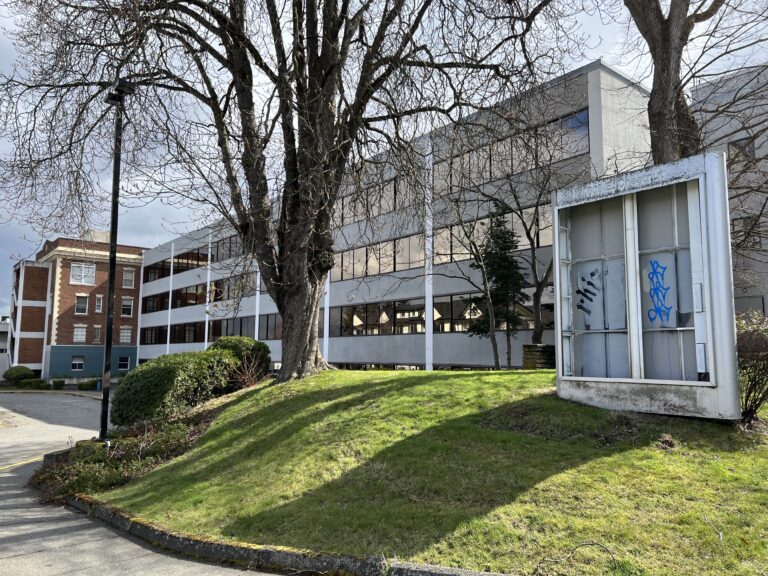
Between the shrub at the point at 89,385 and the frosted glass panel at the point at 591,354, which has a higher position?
the frosted glass panel at the point at 591,354

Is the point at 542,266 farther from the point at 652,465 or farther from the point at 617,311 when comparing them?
the point at 652,465

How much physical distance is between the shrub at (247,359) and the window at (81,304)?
42.1 m

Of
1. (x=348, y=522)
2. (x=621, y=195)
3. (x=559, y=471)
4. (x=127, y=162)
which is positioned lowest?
(x=348, y=522)

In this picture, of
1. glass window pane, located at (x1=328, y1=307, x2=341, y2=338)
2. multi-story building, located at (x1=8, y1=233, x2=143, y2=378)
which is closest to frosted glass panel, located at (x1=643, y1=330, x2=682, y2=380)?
glass window pane, located at (x1=328, y1=307, x2=341, y2=338)

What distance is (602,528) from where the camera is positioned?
15.7 ft

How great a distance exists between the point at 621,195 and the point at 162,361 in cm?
1083

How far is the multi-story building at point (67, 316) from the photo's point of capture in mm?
50062

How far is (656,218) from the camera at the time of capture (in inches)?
303

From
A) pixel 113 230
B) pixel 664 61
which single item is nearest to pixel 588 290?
pixel 664 61

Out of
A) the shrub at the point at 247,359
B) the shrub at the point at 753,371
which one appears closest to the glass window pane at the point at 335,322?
the shrub at the point at 247,359

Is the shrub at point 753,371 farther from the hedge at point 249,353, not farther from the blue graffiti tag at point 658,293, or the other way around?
the hedge at point 249,353

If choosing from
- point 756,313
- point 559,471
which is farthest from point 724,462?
point 756,313

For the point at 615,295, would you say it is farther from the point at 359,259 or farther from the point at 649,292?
the point at 359,259

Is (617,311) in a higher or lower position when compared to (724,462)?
higher
